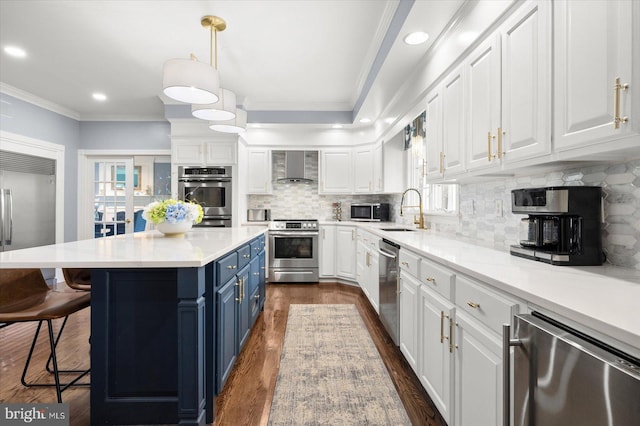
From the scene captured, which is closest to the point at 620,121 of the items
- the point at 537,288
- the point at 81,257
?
the point at 537,288

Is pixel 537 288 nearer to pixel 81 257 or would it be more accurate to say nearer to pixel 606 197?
pixel 606 197

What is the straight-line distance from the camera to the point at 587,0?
1.10 m

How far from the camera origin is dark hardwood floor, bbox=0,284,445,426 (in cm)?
179

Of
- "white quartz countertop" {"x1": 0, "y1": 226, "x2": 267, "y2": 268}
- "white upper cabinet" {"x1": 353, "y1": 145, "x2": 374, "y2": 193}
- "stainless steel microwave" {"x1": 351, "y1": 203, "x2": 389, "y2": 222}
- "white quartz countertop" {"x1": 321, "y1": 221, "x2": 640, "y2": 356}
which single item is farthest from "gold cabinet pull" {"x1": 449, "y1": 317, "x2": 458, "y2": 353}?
"white upper cabinet" {"x1": 353, "y1": 145, "x2": 374, "y2": 193}

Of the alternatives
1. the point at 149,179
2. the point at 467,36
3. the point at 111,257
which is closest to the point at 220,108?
the point at 111,257

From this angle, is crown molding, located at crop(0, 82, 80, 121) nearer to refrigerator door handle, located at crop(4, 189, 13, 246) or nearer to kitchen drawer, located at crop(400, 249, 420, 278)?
refrigerator door handle, located at crop(4, 189, 13, 246)

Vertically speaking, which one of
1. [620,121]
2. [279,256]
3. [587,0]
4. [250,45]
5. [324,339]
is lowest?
[324,339]

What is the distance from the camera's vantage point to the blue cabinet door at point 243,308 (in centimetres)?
230

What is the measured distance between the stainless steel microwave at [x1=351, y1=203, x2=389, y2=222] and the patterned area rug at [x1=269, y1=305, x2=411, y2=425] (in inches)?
85.1

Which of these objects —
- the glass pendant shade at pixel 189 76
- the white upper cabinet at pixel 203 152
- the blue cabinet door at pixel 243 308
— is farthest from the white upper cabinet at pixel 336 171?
the glass pendant shade at pixel 189 76

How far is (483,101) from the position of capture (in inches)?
70.1

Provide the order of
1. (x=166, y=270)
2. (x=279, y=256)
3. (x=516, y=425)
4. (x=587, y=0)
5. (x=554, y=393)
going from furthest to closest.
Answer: (x=279, y=256) < (x=166, y=270) < (x=587, y=0) < (x=516, y=425) < (x=554, y=393)

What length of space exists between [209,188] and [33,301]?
311cm

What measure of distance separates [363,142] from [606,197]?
3.93 metres
